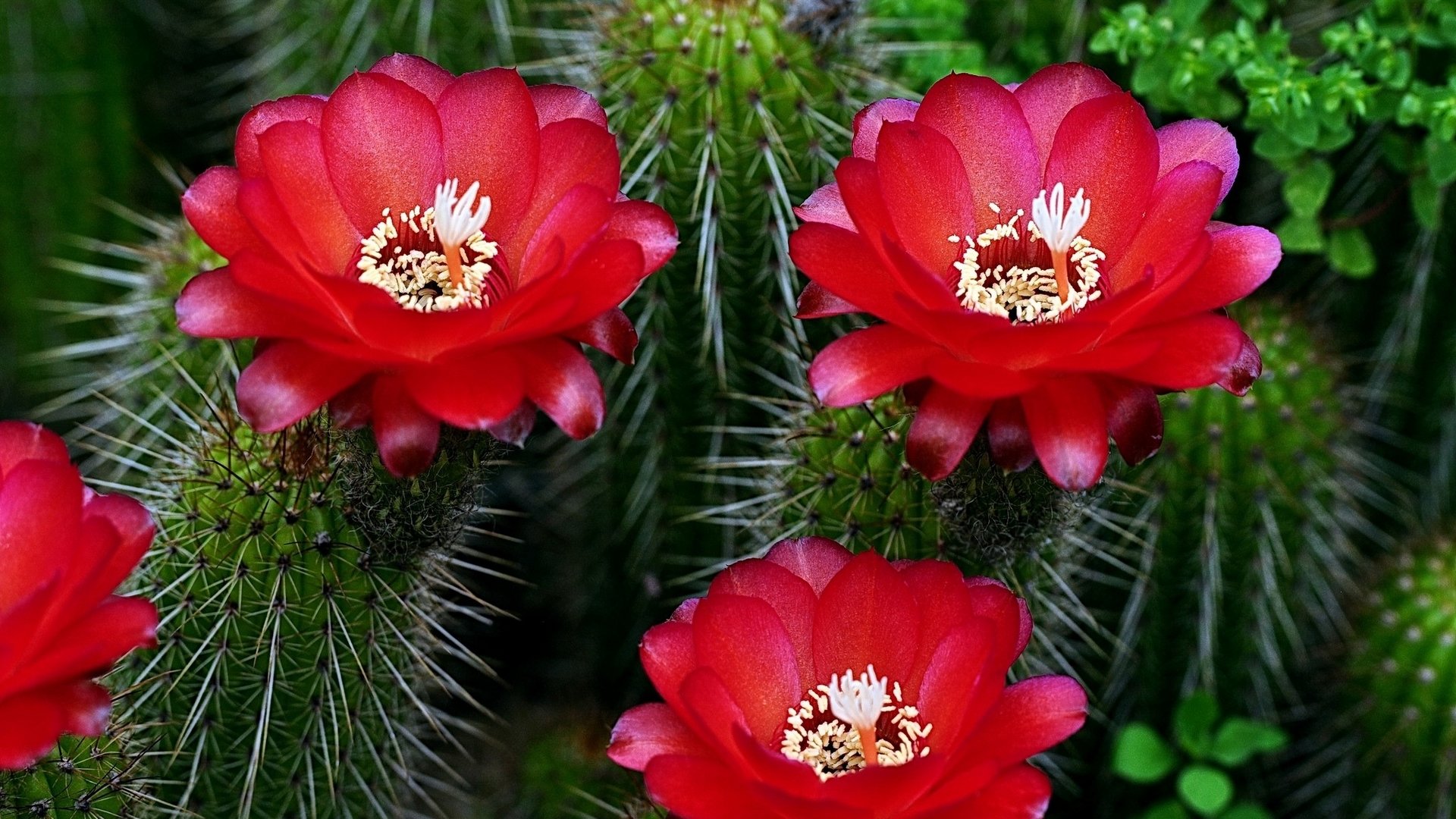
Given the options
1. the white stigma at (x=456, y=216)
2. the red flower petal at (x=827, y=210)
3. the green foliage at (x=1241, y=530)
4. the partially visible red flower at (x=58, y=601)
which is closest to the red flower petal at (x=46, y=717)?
the partially visible red flower at (x=58, y=601)

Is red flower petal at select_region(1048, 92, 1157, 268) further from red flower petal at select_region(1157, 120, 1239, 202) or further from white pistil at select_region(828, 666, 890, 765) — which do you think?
white pistil at select_region(828, 666, 890, 765)

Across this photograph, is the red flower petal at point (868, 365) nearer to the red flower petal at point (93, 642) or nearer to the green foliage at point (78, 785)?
the red flower petal at point (93, 642)

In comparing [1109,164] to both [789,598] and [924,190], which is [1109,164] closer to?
[924,190]

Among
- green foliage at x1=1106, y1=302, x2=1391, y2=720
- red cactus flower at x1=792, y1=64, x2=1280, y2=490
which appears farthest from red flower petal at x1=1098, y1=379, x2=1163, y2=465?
green foliage at x1=1106, y1=302, x2=1391, y2=720

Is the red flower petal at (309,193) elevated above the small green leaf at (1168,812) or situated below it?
above

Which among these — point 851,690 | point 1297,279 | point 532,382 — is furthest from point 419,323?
point 1297,279

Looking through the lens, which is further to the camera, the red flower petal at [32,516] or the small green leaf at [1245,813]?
the small green leaf at [1245,813]

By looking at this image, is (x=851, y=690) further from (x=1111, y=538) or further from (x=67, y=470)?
(x=1111, y=538)
